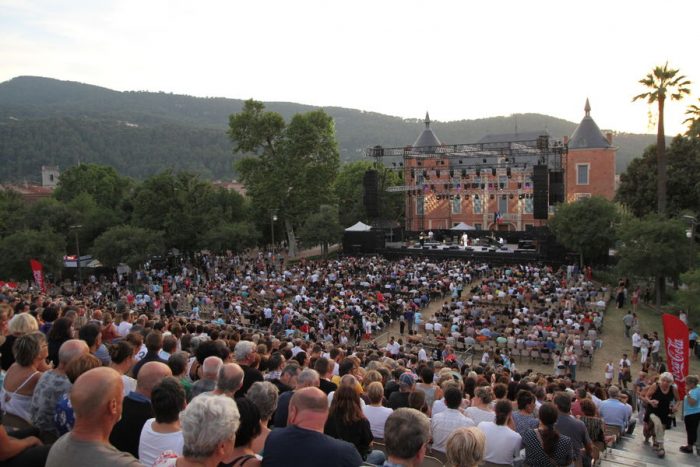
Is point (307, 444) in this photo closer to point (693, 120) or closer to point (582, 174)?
point (693, 120)

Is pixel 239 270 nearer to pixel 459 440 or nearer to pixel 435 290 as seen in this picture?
pixel 435 290

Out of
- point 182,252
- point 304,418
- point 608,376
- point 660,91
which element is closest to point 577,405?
point 304,418

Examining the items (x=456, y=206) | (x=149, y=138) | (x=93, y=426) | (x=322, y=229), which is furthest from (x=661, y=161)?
(x=149, y=138)

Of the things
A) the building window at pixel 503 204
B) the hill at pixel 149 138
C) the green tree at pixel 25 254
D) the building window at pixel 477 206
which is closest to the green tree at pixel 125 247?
the green tree at pixel 25 254

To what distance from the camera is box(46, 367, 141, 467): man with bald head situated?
8.36 ft

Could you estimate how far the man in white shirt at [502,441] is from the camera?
468cm

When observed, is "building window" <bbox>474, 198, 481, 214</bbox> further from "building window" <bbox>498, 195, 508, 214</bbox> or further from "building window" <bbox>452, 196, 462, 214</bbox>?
"building window" <bbox>498, 195, 508, 214</bbox>

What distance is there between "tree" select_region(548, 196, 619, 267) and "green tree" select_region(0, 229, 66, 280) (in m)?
26.5

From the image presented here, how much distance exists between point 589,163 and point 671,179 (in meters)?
14.8

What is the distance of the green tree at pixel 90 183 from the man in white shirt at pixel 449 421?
160ft

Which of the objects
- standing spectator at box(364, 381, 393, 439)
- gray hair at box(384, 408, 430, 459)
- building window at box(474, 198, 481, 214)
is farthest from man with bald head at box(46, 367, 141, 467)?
building window at box(474, 198, 481, 214)

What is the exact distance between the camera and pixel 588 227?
28.1 meters

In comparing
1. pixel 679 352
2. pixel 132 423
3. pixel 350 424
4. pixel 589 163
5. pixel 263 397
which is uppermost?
pixel 589 163

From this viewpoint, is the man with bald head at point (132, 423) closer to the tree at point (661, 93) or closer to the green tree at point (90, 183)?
the tree at point (661, 93)
